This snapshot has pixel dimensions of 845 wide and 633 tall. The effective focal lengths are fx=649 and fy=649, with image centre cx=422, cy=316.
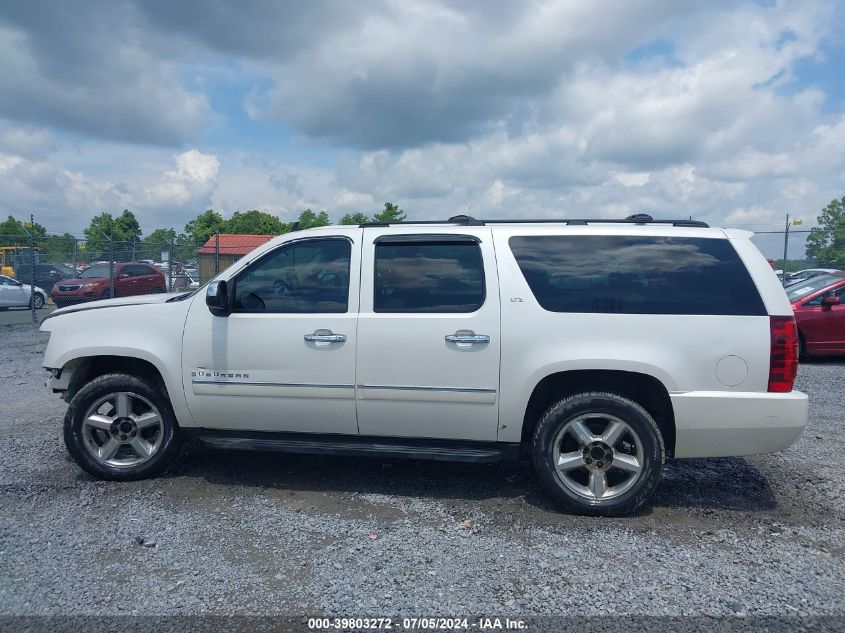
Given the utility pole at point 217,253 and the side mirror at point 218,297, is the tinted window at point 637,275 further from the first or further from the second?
the utility pole at point 217,253

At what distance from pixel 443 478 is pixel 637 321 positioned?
1.95 meters

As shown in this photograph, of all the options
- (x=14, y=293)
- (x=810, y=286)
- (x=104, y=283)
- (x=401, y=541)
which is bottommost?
(x=401, y=541)

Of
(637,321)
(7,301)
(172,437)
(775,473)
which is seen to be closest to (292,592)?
(172,437)

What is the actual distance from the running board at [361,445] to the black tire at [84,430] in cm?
26

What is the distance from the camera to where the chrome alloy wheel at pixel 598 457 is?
14.2 ft

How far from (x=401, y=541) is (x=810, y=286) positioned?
10.0m

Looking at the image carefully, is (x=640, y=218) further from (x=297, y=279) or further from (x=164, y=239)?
(x=164, y=239)

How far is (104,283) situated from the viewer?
62.8 ft

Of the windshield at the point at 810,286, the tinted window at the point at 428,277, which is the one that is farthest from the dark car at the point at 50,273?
the windshield at the point at 810,286

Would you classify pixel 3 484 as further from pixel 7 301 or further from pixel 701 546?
pixel 7 301

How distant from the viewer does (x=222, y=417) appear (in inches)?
188

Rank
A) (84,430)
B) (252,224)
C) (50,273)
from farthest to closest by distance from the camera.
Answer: (252,224) < (50,273) < (84,430)

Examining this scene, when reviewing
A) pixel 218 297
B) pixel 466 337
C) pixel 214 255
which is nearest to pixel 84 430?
pixel 218 297

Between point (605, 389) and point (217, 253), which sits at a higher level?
point (217, 253)
